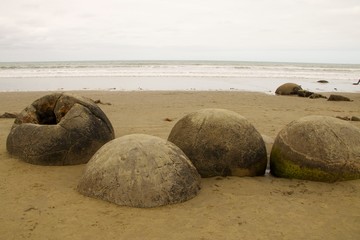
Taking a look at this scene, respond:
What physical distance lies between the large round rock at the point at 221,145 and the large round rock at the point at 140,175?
51 cm

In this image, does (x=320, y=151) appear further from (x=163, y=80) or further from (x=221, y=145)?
(x=163, y=80)

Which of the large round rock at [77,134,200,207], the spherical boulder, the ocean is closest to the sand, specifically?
the large round rock at [77,134,200,207]

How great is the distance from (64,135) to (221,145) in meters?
2.42

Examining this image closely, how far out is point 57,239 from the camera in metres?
3.35

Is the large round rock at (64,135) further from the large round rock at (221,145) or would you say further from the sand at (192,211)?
the large round rock at (221,145)

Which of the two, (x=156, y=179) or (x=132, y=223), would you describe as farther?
(x=156, y=179)

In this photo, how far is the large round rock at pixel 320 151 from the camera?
4754 mm

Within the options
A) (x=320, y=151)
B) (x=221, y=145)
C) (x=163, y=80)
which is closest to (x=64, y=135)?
(x=221, y=145)

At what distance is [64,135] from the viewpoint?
5.46 meters

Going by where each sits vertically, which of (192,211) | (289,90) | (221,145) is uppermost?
(221,145)

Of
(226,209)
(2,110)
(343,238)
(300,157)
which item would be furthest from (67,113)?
(2,110)

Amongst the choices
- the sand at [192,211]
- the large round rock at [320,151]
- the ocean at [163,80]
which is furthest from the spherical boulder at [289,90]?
the sand at [192,211]

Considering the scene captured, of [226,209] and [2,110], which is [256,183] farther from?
[2,110]

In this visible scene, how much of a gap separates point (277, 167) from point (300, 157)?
432mm
